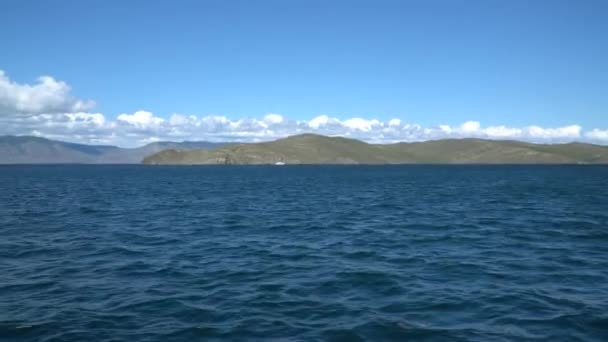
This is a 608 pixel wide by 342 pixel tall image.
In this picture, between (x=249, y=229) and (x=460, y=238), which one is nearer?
(x=460, y=238)

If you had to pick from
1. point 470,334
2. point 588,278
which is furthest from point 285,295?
point 588,278

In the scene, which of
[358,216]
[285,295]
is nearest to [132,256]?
[285,295]

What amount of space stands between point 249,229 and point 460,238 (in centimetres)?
1560

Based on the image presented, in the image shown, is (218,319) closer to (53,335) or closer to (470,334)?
(53,335)

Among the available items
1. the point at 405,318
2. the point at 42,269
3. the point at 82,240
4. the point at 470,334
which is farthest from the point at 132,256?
the point at 470,334

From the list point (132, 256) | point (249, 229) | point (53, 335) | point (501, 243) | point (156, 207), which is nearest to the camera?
point (53, 335)

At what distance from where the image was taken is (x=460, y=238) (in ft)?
110

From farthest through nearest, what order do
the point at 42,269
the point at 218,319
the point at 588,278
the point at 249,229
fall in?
the point at 249,229, the point at 42,269, the point at 588,278, the point at 218,319

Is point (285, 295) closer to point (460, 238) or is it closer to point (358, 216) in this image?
point (460, 238)

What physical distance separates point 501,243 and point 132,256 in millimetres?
22361

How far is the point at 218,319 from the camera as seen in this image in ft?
54.6

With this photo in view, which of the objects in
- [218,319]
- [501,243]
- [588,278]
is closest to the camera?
[218,319]

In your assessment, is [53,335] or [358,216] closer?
[53,335]

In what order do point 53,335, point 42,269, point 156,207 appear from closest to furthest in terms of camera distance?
point 53,335
point 42,269
point 156,207
